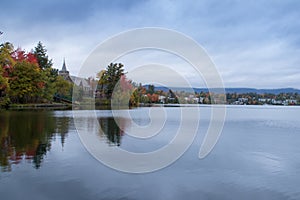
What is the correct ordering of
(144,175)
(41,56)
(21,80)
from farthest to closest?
(41,56) < (21,80) < (144,175)

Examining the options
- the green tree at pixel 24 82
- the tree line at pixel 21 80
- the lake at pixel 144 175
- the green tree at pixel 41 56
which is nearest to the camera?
the lake at pixel 144 175

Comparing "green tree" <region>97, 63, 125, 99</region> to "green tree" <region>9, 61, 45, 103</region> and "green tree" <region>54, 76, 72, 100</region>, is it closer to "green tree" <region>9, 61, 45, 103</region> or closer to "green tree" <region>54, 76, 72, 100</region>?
"green tree" <region>54, 76, 72, 100</region>

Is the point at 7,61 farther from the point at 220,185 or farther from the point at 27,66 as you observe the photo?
the point at 220,185

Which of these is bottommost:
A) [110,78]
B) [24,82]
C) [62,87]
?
[24,82]

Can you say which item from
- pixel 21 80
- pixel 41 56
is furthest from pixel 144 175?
pixel 41 56

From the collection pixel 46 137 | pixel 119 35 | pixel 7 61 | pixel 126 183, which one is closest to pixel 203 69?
pixel 119 35

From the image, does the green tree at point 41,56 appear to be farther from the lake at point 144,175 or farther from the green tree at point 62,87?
the lake at point 144,175

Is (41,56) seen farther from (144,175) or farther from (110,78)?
(144,175)

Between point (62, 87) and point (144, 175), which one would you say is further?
point (62, 87)

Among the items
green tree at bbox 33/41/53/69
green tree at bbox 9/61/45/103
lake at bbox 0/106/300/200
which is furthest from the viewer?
green tree at bbox 33/41/53/69

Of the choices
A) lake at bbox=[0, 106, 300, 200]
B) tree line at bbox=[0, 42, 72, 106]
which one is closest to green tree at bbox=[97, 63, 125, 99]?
tree line at bbox=[0, 42, 72, 106]

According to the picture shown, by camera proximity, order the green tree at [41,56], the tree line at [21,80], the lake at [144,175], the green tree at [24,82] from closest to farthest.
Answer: the lake at [144,175] → the tree line at [21,80] → the green tree at [24,82] → the green tree at [41,56]

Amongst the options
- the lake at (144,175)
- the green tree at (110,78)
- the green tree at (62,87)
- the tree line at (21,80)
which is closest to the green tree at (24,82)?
the tree line at (21,80)

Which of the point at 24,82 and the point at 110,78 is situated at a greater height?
the point at 110,78
